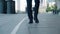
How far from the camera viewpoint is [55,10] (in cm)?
512

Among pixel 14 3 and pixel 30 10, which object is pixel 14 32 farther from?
pixel 14 3

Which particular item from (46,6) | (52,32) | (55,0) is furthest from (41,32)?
(55,0)

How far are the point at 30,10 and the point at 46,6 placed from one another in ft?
4.67

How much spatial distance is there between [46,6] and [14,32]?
84.9 inches

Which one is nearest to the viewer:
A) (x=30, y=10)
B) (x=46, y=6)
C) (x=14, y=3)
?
(x=30, y=10)

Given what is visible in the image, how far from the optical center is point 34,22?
10.7 feet

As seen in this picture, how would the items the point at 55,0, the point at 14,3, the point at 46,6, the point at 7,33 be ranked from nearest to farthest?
the point at 7,33 → the point at 46,6 → the point at 55,0 → the point at 14,3

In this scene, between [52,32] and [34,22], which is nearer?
[52,32]

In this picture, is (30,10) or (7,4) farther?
(7,4)

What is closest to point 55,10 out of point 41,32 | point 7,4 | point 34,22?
point 7,4

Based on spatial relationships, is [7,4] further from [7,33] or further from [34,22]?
[7,33]

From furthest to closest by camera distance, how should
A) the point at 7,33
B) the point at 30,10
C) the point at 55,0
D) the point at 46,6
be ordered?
the point at 55,0 → the point at 46,6 → the point at 30,10 → the point at 7,33

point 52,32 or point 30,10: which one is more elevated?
point 30,10

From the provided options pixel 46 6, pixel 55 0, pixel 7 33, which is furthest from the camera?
pixel 55 0
